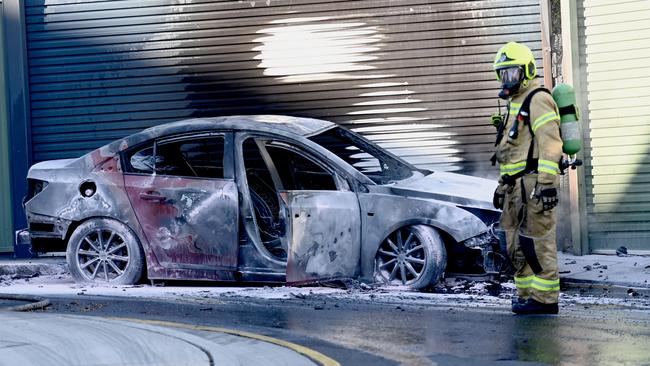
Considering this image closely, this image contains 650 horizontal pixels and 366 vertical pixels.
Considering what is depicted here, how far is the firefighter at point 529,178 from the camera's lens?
9398 millimetres

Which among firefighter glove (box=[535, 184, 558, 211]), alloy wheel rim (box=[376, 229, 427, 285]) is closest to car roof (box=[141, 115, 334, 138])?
alloy wheel rim (box=[376, 229, 427, 285])

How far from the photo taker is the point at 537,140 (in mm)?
9500

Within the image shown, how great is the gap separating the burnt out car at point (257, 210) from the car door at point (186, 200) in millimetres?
12

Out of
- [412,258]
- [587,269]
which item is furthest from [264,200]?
[587,269]

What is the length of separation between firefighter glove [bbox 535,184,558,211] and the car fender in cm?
158

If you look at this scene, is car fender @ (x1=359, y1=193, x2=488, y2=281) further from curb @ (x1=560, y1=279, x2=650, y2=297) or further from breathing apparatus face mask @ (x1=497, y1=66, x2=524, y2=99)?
breathing apparatus face mask @ (x1=497, y1=66, x2=524, y2=99)

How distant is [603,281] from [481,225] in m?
1.36

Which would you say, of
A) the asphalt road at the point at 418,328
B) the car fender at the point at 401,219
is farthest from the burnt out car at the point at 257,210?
the asphalt road at the point at 418,328

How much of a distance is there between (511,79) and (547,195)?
3.10 feet

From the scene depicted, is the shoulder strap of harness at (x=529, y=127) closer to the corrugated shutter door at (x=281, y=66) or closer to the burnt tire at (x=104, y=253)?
the burnt tire at (x=104, y=253)

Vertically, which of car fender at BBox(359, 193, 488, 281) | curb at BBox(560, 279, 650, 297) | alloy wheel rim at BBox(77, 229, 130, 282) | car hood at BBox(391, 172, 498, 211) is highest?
car hood at BBox(391, 172, 498, 211)

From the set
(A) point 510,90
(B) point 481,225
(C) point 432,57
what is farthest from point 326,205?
(C) point 432,57

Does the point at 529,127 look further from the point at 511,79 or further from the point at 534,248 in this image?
the point at 534,248

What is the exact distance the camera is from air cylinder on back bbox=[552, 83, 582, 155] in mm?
9531
